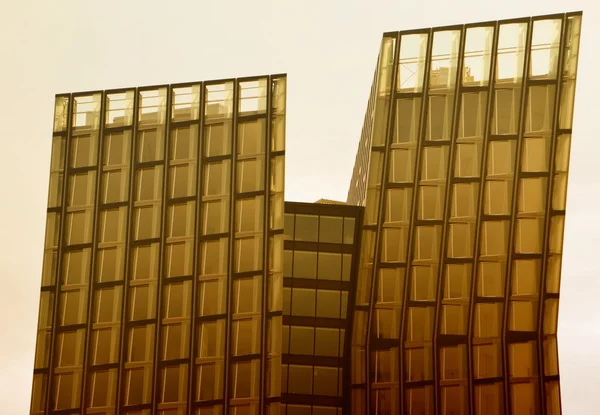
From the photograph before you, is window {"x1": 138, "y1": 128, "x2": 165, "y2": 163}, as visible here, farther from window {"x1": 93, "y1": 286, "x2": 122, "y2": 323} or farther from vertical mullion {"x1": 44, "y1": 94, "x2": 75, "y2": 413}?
window {"x1": 93, "y1": 286, "x2": 122, "y2": 323}

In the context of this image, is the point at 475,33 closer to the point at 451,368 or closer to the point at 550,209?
the point at 550,209

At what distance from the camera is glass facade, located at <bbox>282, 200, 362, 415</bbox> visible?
133ft

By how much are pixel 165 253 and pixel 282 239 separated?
503cm

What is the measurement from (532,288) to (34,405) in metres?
21.5

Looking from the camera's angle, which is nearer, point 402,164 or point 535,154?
point 535,154

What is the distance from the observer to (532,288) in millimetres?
35406

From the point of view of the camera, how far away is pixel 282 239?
3466 cm

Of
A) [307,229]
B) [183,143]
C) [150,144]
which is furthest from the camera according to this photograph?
[307,229]

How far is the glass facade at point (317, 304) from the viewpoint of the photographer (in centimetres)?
4044

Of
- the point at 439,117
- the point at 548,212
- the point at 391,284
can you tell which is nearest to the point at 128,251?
the point at 391,284

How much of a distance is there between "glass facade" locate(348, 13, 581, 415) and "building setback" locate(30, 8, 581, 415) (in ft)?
0.20

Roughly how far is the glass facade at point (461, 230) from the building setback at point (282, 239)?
60mm

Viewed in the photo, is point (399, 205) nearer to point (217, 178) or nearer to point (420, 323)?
point (420, 323)

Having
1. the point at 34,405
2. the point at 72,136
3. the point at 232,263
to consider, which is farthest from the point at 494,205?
the point at 34,405
